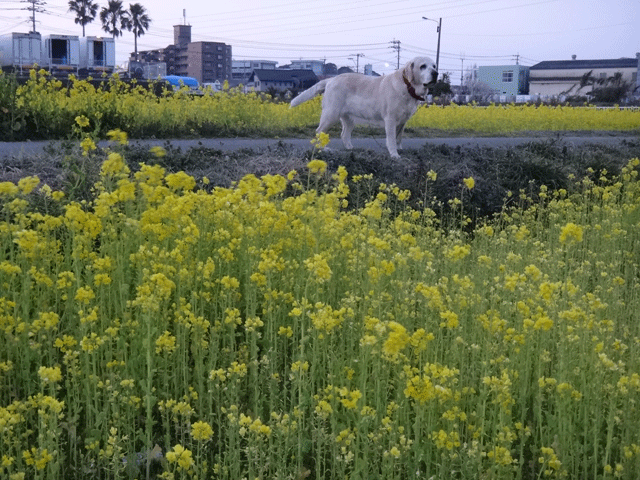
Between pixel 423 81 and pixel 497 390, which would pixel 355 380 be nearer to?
pixel 497 390

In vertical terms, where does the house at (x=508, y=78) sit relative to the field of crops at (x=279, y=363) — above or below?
above

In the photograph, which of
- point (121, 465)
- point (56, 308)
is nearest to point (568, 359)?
point (121, 465)

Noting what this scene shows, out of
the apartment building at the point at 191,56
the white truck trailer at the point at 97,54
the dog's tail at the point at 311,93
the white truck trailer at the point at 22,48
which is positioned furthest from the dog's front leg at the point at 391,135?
the apartment building at the point at 191,56

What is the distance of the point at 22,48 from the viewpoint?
113ft

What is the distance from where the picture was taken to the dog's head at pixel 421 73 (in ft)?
32.3

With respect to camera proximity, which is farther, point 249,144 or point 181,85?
point 181,85

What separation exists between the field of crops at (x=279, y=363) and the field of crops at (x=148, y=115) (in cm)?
483

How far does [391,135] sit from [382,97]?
0.68 metres

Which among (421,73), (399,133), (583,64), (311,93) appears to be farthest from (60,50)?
(583,64)

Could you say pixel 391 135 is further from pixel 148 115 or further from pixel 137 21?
pixel 137 21

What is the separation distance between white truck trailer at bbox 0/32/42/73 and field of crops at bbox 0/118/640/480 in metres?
31.3

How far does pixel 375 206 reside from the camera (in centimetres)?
455

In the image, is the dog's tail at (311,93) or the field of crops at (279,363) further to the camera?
the dog's tail at (311,93)

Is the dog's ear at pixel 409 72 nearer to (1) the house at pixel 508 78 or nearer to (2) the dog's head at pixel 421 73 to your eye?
(2) the dog's head at pixel 421 73
